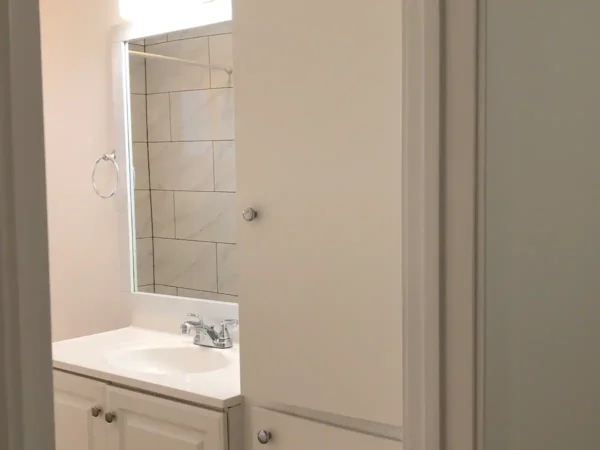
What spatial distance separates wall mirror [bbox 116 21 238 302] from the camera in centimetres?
236

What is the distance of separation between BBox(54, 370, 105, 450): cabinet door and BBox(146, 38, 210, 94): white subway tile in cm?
99

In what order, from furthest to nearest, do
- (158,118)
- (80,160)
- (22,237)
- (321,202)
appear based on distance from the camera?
(80,160) → (158,118) → (321,202) → (22,237)

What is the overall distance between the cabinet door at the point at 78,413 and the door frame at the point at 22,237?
1488 millimetres

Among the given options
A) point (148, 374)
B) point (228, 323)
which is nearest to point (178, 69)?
point (228, 323)

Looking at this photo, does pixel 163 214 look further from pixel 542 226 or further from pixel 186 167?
pixel 542 226

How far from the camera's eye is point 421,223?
1.11 m

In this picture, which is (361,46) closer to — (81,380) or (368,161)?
(368,161)

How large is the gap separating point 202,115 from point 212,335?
28.1 inches

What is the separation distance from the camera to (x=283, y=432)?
174 centimetres

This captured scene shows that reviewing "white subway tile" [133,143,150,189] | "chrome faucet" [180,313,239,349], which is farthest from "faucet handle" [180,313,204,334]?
"white subway tile" [133,143,150,189]

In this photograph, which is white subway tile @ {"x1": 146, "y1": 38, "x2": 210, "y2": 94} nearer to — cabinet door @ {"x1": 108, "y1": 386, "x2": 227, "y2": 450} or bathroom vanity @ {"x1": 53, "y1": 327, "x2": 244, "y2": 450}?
bathroom vanity @ {"x1": 53, "y1": 327, "x2": 244, "y2": 450}

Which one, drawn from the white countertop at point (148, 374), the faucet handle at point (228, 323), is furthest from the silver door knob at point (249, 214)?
the faucet handle at point (228, 323)

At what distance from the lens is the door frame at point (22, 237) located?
0.59 metres

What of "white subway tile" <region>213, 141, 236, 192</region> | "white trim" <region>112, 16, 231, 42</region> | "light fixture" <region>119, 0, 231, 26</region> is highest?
"light fixture" <region>119, 0, 231, 26</region>
